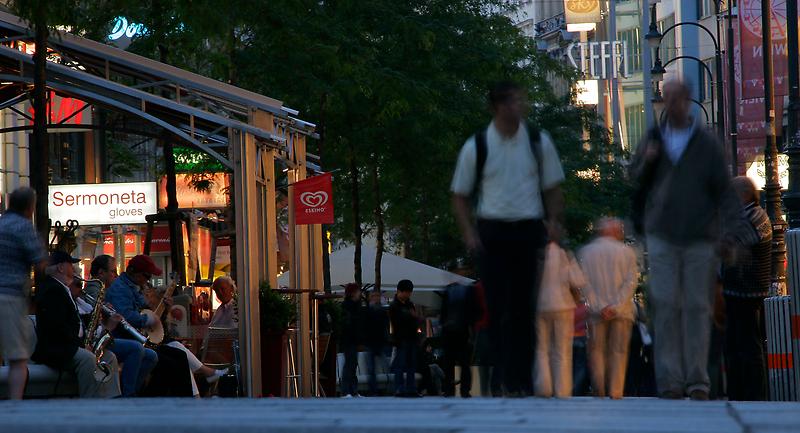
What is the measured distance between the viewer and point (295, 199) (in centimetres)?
2256

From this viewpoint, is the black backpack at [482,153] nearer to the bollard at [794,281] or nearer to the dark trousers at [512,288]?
the dark trousers at [512,288]

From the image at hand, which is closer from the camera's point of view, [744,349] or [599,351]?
[744,349]

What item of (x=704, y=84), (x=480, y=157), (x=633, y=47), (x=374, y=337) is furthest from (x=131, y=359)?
(x=633, y=47)

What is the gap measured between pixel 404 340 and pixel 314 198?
7.30ft

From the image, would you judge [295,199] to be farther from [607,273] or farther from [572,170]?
[572,170]

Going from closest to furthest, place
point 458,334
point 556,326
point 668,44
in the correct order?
point 556,326 → point 458,334 → point 668,44

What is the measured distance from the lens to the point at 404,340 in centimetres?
2308

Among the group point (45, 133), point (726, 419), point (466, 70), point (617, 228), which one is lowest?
point (726, 419)

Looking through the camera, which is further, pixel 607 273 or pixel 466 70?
pixel 466 70

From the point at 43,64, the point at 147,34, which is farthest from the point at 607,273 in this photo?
the point at 147,34

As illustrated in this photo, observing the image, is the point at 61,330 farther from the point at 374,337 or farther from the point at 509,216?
the point at 374,337

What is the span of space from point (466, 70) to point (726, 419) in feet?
80.7

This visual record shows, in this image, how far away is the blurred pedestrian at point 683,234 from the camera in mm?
9656

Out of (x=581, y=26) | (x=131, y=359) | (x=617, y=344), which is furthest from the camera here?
(x=581, y=26)
